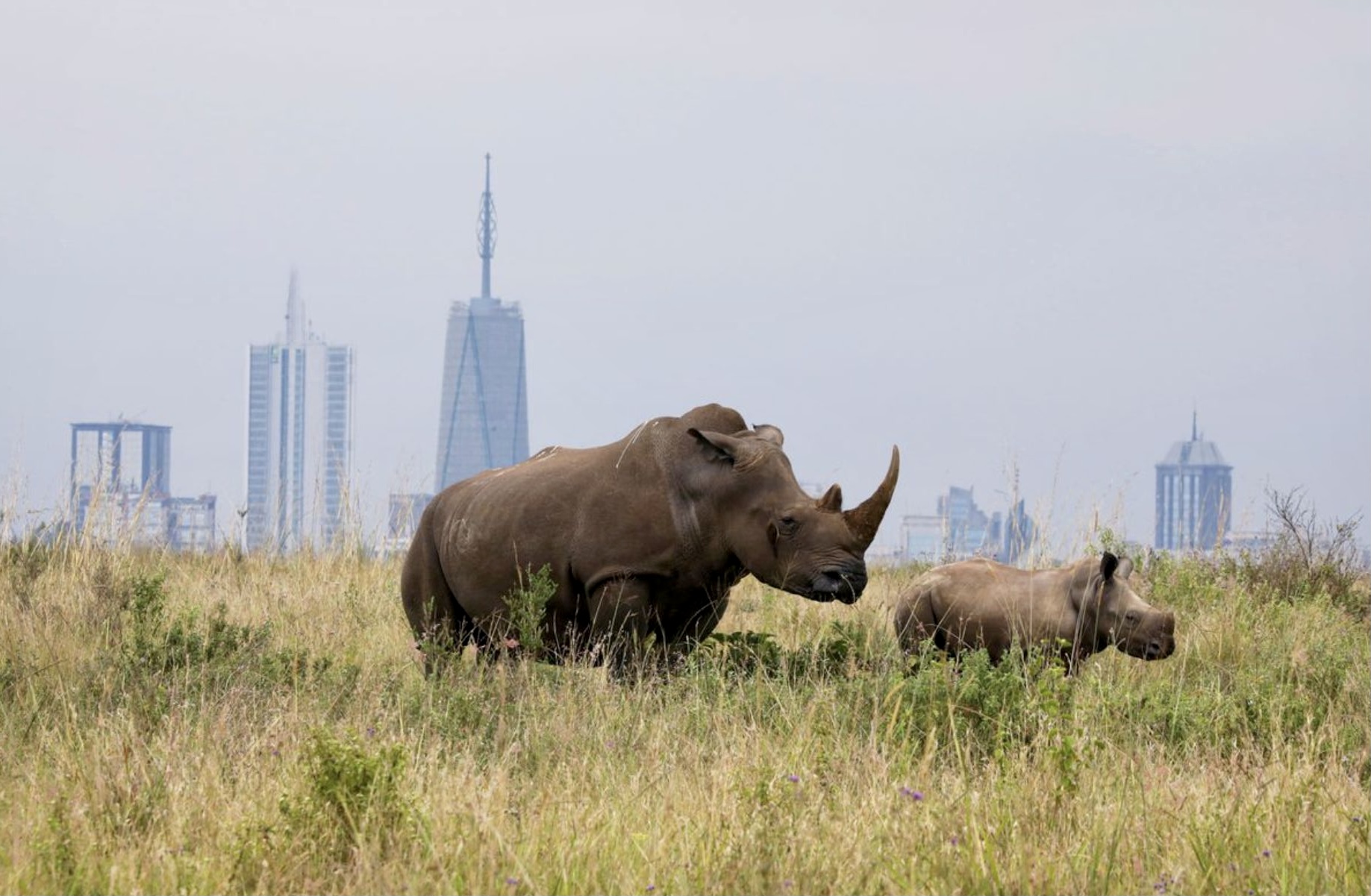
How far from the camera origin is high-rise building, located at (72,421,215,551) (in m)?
14.8

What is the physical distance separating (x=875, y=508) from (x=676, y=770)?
74.1 inches

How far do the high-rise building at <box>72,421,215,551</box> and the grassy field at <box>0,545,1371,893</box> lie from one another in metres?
4.68

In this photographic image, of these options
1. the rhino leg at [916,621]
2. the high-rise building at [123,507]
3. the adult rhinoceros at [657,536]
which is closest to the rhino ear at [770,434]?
the adult rhinoceros at [657,536]

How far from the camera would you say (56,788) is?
579 centimetres

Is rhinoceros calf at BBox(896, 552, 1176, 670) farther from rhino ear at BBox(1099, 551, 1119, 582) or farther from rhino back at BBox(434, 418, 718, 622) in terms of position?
rhino back at BBox(434, 418, 718, 622)

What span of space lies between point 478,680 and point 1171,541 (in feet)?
31.0

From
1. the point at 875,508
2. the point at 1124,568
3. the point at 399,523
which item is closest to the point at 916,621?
the point at 1124,568

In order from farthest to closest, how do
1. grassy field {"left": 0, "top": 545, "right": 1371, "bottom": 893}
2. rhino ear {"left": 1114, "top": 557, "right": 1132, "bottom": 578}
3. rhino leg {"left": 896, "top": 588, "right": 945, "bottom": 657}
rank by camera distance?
rhino leg {"left": 896, "top": 588, "right": 945, "bottom": 657} → rhino ear {"left": 1114, "top": 557, "right": 1132, "bottom": 578} → grassy field {"left": 0, "top": 545, "right": 1371, "bottom": 893}

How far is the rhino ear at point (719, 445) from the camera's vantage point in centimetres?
790

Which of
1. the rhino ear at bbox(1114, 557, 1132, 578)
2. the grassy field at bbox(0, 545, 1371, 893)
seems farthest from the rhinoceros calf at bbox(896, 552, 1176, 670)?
the grassy field at bbox(0, 545, 1371, 893)

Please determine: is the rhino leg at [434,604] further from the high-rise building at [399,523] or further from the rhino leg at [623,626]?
the high-rise building at [399,523]

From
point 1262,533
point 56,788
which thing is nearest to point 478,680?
point 56,788

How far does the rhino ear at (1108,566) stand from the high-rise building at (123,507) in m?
8.48

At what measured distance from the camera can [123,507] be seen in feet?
51.0
